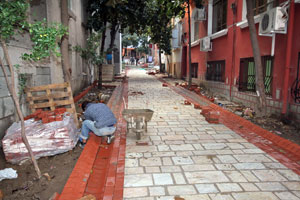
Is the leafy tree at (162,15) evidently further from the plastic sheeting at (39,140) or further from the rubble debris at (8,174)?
the rubble debris at (8,174)

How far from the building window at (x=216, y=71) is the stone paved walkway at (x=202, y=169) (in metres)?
5.61

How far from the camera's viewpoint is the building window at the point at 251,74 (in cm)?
680

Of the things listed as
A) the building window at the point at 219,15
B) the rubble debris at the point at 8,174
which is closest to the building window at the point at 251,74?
the building window at the point at 219,15

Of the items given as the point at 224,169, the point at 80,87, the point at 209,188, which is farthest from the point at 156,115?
the point at 80,87

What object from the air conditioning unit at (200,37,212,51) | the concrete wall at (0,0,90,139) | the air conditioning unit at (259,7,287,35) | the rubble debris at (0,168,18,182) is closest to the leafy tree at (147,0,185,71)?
the air conditioning unit at (200,37,212,51)

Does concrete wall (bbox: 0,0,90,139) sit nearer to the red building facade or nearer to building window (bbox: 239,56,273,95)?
the red building facade

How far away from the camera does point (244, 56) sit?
822 cm

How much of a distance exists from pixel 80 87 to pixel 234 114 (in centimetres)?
807

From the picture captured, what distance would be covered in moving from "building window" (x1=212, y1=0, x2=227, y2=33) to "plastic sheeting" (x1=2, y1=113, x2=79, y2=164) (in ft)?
30.0

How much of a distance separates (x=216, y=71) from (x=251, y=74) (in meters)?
3.42

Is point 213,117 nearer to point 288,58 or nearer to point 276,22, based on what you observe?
point 288,58

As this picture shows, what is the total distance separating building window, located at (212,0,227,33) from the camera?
414 inches

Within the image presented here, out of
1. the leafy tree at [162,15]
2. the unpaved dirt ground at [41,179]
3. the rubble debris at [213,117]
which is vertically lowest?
the unpaved dirt ground at [41,179]

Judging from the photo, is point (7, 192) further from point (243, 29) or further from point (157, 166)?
point (243, 29)
